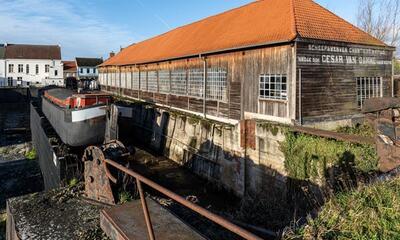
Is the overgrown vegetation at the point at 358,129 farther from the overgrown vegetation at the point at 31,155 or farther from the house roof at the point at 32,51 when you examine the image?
the house roof at the point at 32,51

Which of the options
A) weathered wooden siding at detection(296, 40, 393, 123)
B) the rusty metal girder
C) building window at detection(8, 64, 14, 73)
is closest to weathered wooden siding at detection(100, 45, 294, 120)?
weathered wooden siding at detection(296, 40, 393, 123)

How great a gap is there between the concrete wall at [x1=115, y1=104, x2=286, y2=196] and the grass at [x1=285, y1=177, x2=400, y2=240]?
→ 22.0 feet

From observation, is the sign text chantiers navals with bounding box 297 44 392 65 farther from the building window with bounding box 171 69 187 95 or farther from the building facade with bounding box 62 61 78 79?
the building facade with bounding box 62 61 78 79

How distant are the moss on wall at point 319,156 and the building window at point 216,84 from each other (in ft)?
19.0

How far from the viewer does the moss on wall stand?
862cm

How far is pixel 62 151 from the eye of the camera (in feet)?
30.0

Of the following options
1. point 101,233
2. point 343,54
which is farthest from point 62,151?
point 343,54

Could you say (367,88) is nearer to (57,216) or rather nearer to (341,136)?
(341,136)

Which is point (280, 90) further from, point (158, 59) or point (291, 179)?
point (158, 59)

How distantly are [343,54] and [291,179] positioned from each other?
6.26m

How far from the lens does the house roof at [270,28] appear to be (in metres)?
12.7

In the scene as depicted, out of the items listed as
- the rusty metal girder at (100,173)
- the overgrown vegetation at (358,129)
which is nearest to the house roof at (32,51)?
the overgrown vegetation at (358,129)

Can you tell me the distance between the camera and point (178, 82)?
803 inches

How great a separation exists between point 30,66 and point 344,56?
199 feet
